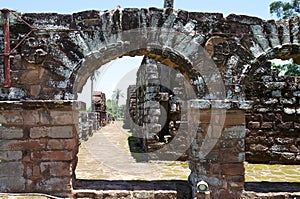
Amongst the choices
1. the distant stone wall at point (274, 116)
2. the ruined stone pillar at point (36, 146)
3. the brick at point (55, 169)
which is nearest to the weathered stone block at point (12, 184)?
the ruined stone pillar at point (36, 146)

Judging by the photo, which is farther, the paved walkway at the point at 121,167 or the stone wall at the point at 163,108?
the stone wall at the point at 163,108

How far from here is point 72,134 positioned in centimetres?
485

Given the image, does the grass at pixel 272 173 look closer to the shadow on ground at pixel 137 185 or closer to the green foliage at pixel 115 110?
the shadow on ground at pixel 137 185

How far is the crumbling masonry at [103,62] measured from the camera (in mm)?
4770

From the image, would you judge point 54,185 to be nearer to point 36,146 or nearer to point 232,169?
point 36,146

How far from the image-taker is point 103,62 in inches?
197

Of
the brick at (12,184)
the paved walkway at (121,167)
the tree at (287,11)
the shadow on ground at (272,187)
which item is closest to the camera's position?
the brick at (12,184)

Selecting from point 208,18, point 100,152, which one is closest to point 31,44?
point 208,18

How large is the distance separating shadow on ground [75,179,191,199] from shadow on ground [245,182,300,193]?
109 centimetres

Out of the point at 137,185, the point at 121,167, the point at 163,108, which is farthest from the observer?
the point at 163,108

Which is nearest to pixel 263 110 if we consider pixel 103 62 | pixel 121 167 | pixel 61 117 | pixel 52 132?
pixel 121 167

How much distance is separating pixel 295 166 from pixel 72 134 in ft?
19.2

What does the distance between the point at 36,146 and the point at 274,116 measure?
5939mm

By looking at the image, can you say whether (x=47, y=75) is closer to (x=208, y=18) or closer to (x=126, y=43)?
(x=126, y=43)
